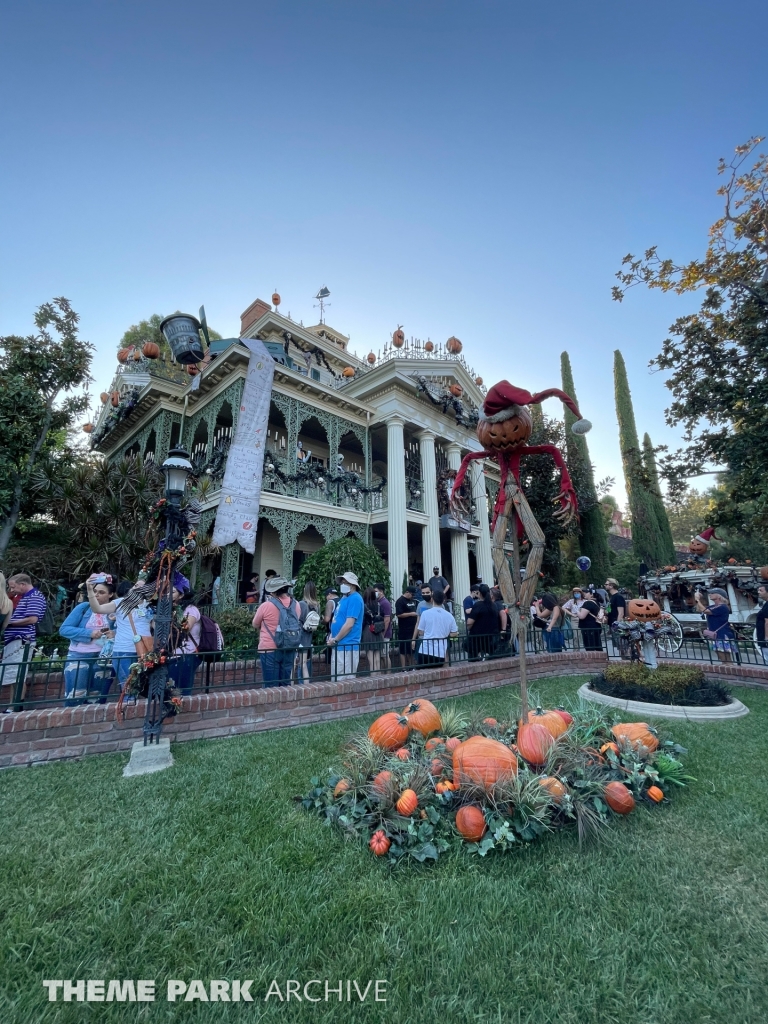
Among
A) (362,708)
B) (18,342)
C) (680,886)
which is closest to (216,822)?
(680,886)

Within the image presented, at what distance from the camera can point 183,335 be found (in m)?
14.5

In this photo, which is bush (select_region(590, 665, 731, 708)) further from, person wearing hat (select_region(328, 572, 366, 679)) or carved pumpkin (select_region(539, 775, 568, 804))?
carved pumpkin (select_region(539, 775, 568, 804))

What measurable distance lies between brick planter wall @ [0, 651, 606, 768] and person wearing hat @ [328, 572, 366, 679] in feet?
1.29

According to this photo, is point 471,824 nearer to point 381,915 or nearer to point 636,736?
point 381,915

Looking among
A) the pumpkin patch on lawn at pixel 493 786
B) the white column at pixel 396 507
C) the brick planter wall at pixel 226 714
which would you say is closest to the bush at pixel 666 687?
the brick planter wall at pixel 226 714

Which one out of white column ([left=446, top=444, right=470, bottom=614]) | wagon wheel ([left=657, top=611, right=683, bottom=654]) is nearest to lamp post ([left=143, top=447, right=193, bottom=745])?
wagon wheel ([left=657, top=611, right=683, bottom=654])

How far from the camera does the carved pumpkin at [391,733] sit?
11.4 feet

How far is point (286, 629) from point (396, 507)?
9.08 metres

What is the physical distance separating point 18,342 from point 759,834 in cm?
2033

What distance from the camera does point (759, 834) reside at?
102 inches

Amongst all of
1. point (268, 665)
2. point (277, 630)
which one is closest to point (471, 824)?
point (268, 665)

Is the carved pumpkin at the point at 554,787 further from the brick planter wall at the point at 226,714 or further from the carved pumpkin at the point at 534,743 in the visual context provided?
the brick planter wall at the point at 226,714

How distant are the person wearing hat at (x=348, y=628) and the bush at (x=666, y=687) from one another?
11.4 feet

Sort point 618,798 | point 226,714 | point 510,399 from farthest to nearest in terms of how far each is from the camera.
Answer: point 226,714 < point 510,399 < point 618,798
